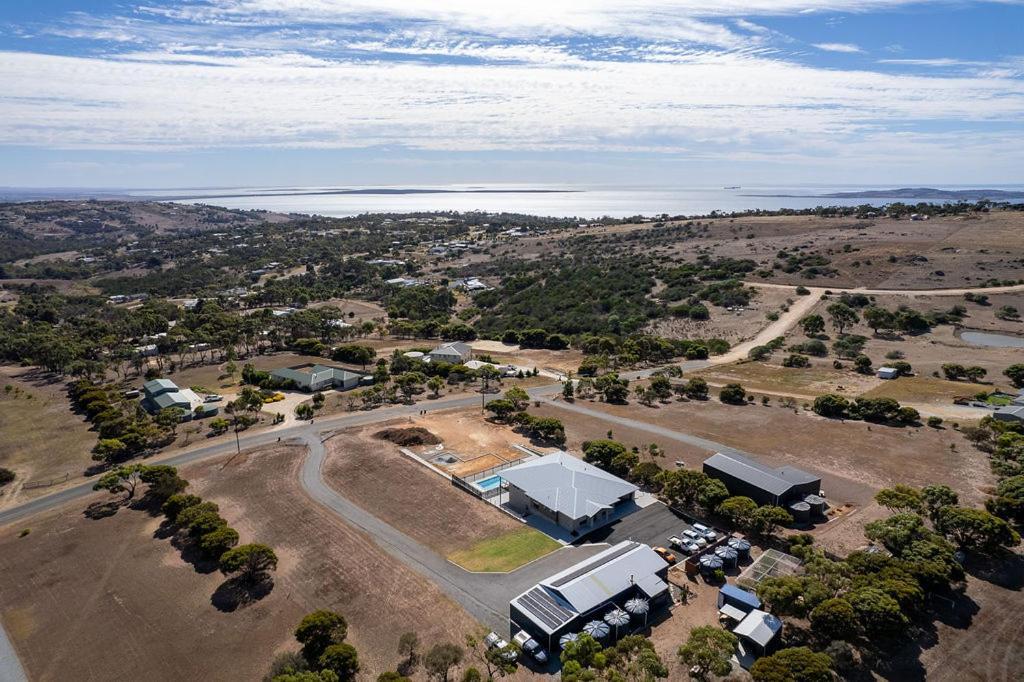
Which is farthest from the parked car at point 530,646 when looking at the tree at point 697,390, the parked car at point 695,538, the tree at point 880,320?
the tree at point 880,320

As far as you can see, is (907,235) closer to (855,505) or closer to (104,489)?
(855,505)

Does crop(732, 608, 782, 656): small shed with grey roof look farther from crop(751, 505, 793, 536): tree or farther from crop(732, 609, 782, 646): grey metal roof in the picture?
crop(751, 505, 793, 536): tree

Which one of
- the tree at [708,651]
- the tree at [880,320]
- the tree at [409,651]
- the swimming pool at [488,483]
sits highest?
the tree at [880,320]

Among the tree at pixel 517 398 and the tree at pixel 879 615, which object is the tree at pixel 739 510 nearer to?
the tree at pixel 879 615

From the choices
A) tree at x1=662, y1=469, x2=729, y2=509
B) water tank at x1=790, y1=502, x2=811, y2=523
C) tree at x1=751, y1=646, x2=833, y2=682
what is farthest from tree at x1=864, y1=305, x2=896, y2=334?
tree at x1=751, y1=646, x2=833, y2=682

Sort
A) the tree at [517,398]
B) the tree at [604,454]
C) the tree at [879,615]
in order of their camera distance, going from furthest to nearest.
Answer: the tree at [517,398] < the tree at [604,454] < the tree at [879,615]

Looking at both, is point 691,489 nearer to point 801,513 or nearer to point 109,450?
point 801,513
